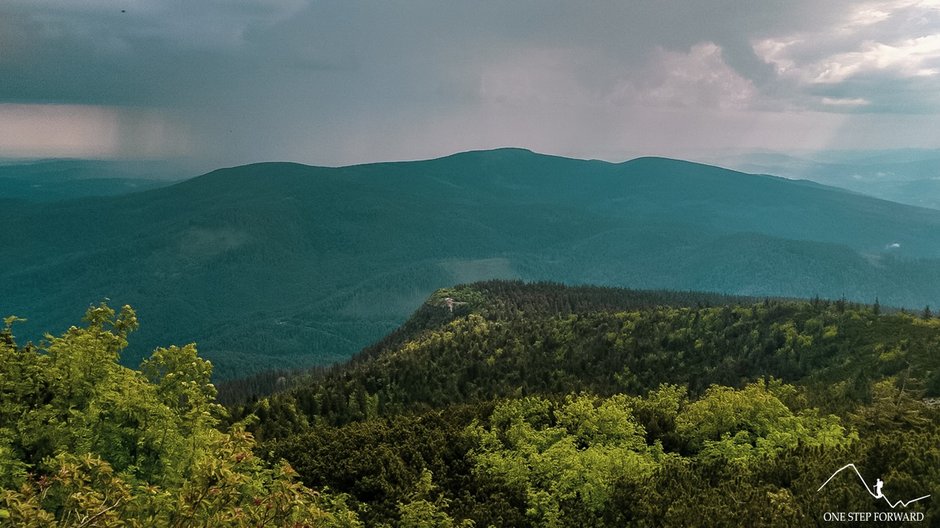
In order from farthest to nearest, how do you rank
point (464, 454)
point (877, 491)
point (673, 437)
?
1. point (464, 454)
2. point (673, 437)
3. point (877, 491)

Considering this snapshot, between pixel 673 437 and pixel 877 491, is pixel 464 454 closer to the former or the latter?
pixel 673 437

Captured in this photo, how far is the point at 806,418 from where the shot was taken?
31.0 meters

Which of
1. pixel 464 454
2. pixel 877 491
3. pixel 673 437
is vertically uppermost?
pixel 877 491

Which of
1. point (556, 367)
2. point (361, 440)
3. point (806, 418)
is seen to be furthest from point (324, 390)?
point (806, 418)

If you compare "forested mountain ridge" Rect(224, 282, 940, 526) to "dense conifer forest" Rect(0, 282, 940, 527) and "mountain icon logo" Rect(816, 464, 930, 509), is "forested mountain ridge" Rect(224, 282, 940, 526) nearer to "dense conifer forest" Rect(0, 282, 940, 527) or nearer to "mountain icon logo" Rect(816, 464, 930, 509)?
"dense conifer forest" Rect(0, 282, 940, 527)

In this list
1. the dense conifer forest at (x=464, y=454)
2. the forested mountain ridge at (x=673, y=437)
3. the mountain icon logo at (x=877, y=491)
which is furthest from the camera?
the forested mountain ridge at (x=673, y=437)

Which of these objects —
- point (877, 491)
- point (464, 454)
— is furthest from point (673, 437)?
point (877, 491)

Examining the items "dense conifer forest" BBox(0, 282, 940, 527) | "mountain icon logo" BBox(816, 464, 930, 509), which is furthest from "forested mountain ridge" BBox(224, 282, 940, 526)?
"mountain icon logo" BBox(816, 464, 930, 509)

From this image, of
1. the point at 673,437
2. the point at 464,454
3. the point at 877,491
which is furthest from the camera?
the point at 464,454

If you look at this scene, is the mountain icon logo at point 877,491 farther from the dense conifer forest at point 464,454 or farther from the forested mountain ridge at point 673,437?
the forested mountain ridge at point 673,437

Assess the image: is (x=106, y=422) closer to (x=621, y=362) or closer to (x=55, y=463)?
(x=55, y=463)

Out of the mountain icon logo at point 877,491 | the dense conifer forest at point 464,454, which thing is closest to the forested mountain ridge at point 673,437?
the dense conifer forest at point 464,454

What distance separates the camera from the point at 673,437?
3222 centimetres

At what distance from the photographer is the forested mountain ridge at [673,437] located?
21.5 metres
